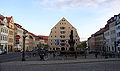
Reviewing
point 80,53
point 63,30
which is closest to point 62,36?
point 63,30

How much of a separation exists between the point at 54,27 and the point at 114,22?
37384 mm

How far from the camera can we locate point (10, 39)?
71.6 m

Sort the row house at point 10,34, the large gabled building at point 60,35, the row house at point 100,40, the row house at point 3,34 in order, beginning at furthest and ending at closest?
1. the large gabled building at point 60,35
2. the row house at point 100,40
3. the row house at point 10,34
4. the row house at point 3,34

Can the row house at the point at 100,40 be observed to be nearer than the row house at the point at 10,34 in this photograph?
No

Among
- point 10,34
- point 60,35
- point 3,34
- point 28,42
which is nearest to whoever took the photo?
point 3,34

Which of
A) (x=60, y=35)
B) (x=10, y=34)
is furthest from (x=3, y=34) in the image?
(x=60, y=35)

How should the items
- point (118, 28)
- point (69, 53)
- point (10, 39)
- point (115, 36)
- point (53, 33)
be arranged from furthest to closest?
point (53, 33) < point (10, 39) < point (115, 36) < point (118, 28) < point (69, 53)

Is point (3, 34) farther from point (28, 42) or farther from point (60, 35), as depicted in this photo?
point (28, 42)

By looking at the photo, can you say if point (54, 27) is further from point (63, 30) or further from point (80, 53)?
point (80, 53)

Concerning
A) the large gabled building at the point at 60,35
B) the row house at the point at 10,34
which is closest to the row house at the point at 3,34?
the row house at the point at 10,34

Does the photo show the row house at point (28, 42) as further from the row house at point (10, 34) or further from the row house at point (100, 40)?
the row house at point (100, 40)

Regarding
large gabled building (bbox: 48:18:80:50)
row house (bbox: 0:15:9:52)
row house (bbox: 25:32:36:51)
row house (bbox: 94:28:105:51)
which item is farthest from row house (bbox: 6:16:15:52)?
row house (bbox: 94:28:105:51)

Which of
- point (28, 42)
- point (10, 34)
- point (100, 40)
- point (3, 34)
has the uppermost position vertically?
point (10, 34)

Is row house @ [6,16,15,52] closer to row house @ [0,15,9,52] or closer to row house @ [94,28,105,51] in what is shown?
row house @ [0,15,9,52]
